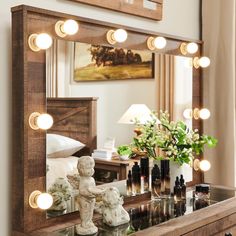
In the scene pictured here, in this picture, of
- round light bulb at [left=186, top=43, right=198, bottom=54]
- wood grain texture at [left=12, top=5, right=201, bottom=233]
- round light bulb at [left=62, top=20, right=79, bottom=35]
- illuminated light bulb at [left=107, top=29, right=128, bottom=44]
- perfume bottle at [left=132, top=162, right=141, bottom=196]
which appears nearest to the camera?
wood grain texture at [left=12, top=5, right=201, bottom=233]

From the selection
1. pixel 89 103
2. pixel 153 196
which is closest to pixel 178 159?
pixel 153 196

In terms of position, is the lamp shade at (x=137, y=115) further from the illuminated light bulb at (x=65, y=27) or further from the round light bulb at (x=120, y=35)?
the illuminated light bulb at (x=65, y=27)

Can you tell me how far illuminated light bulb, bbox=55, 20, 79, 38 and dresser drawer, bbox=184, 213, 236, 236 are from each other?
0.91 meters

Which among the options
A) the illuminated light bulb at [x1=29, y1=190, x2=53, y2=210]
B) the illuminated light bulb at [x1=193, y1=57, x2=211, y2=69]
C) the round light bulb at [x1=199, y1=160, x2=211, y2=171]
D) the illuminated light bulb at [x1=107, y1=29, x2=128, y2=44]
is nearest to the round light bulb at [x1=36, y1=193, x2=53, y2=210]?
the illuminated light bulb at [x1=29, y1=190, x2=53, y2=210]

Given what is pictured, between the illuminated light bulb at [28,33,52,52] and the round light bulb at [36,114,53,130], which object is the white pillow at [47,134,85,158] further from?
the illuminated light bulb at [28,33,52,52]

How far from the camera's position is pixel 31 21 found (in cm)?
157

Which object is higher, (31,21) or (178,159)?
(31,21)

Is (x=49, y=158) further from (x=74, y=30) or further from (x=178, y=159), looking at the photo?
(x=178, y=159)

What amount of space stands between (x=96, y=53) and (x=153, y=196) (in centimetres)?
73

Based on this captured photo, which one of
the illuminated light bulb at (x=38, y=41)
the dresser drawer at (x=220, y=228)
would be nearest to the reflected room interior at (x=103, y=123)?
the illuminated light bulb at (x=38, y=41)

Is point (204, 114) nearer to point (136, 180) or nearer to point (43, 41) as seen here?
point (136, 180)

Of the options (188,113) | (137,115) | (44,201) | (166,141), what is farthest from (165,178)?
(44,201)

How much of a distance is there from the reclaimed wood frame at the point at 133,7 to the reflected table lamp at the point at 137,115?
0.45 m

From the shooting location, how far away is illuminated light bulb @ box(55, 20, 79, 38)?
167 cm
